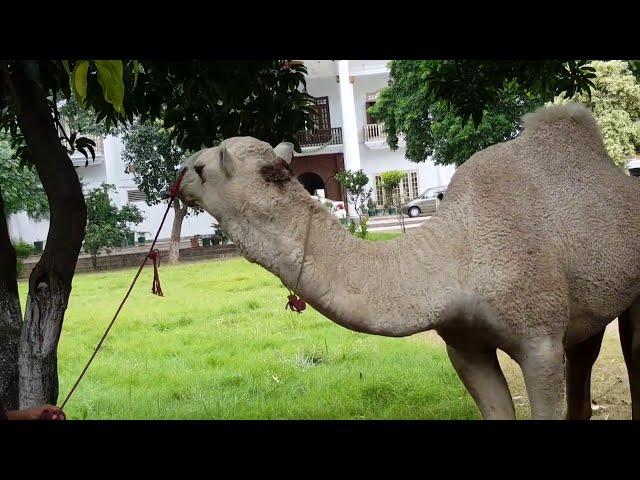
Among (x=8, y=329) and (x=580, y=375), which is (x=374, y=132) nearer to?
(x=580, y=375)

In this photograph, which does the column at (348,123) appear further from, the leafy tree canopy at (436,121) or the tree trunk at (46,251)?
the tree trunk at (46,251)

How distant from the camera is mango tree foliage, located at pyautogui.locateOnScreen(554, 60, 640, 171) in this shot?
18.4 feet

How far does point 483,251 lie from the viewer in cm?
193

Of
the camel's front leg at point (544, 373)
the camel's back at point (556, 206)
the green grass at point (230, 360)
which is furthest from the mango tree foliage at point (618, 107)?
the camel's front leg at point (544, 373)

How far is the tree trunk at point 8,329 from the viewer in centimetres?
254

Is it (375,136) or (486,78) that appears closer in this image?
(486,78)

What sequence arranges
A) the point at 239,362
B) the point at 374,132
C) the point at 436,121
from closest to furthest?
the point at 239,362, the point at 436,121, the point at 374,132

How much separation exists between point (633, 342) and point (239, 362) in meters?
2.79

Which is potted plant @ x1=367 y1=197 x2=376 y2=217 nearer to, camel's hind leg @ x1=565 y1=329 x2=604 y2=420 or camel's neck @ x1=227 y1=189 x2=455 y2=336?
camel's hind leg @ x1=565 y1=329 x2=604 y2=420

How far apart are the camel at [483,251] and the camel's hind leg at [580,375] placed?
70 centimetres

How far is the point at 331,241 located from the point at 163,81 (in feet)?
4.81

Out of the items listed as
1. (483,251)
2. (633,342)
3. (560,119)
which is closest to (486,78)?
(560,119)

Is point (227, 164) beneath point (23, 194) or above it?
beneath
